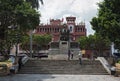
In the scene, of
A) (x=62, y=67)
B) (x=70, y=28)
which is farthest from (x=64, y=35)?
(x=70, y=28)

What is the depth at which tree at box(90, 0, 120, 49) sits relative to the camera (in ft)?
102

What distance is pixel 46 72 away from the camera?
112ft

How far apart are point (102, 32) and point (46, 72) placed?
6.47m

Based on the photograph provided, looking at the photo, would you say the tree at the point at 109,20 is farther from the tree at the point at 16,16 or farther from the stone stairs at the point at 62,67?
the tree at the point at 16,16

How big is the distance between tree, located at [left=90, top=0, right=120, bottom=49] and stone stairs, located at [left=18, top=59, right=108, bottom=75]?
12.3ft

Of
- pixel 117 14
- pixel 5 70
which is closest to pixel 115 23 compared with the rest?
pixel 117 14

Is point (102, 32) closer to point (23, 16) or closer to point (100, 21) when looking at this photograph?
point (100, 21)

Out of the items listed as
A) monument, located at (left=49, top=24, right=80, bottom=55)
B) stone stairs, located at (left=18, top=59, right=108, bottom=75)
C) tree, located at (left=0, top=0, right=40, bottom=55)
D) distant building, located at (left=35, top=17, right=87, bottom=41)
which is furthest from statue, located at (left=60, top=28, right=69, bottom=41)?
distant building, located at (left=35, top=17, right=87, bottom=41)

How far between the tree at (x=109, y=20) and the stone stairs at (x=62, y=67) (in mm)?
3764

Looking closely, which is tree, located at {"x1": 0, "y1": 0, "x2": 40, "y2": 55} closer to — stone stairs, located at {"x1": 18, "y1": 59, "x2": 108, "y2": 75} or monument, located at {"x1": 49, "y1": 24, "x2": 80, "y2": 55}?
stone stairs, located at {"x1": 18, "y1": 59, "x2": 108, "y2": 75}

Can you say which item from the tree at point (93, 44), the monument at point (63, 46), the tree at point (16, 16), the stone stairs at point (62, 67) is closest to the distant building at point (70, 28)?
the tree at point (93, 44)

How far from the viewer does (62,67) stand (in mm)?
36344

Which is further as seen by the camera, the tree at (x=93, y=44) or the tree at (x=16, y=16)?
the tree at (x=93, y=44)

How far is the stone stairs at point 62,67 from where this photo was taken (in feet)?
113
